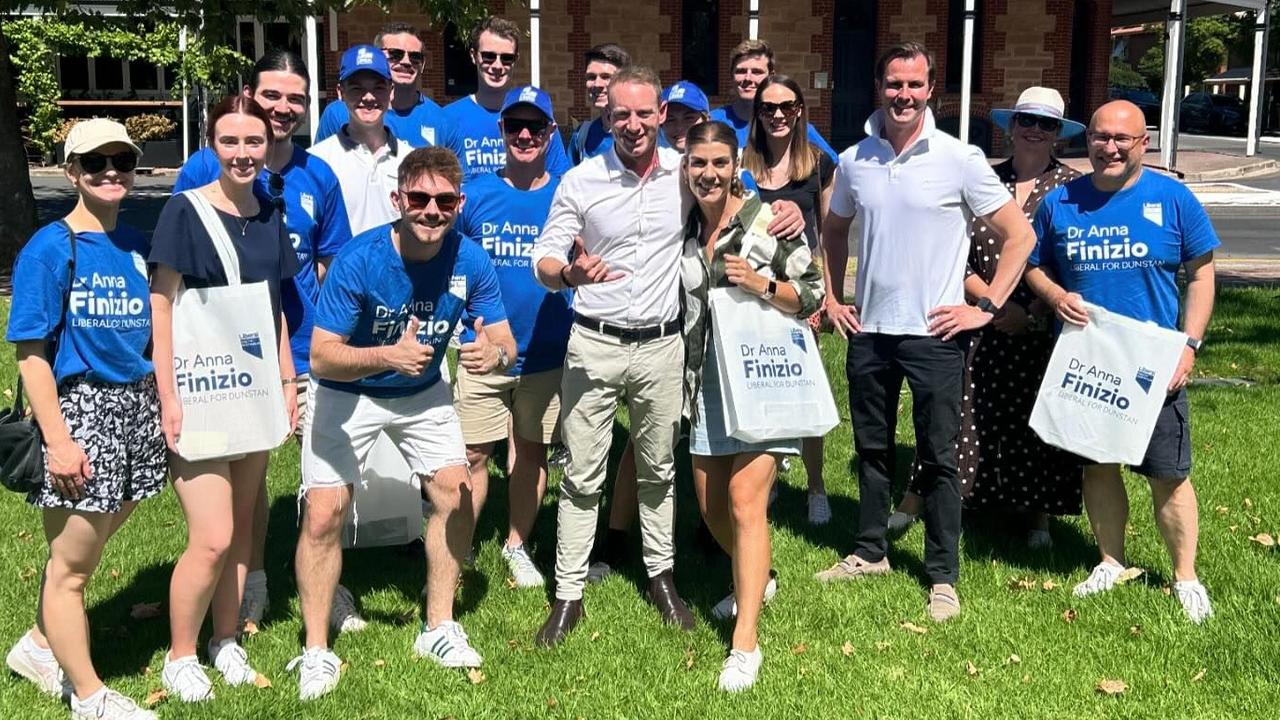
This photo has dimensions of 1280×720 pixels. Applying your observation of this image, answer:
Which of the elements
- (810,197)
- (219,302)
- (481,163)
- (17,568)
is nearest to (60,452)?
(219,302)

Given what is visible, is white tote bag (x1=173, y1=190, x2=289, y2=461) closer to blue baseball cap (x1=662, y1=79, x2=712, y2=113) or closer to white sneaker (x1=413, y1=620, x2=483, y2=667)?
white sneaker (x1=413, y1=620, x2=483, y2=667)

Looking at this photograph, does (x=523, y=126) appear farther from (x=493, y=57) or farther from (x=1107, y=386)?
(x=1107, y=386)

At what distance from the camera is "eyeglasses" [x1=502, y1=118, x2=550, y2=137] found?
5004 millimetres

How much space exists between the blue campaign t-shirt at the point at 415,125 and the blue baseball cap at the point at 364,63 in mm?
526

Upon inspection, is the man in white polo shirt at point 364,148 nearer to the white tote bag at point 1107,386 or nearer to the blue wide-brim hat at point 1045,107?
the blue wide-brim hat at point 1045,107

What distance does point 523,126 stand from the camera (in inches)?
197

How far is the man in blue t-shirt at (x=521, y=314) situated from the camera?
5.10 m

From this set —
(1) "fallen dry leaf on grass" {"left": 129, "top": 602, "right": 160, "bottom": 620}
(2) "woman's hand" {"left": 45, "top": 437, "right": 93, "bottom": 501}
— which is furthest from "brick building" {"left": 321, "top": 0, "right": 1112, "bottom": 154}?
(2) "woman's hand" {"left": 45, "top": 437, "right": 93, "bottom": 501}

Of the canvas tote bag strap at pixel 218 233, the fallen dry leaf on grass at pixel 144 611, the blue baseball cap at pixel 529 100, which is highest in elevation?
the blue baseball cap at pixel 529 100

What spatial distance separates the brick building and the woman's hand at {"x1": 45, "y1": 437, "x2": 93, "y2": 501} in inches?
1012

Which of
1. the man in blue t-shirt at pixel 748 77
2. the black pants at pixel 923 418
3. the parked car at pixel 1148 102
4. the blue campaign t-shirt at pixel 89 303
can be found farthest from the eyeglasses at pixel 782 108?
the parked car at pixel 1148 102

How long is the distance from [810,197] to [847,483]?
1.93 metres

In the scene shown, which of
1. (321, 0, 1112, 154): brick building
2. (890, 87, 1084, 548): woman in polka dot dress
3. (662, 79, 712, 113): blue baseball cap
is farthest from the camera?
(321, 0, 1112, 154): brick building

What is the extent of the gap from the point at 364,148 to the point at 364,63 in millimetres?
379
